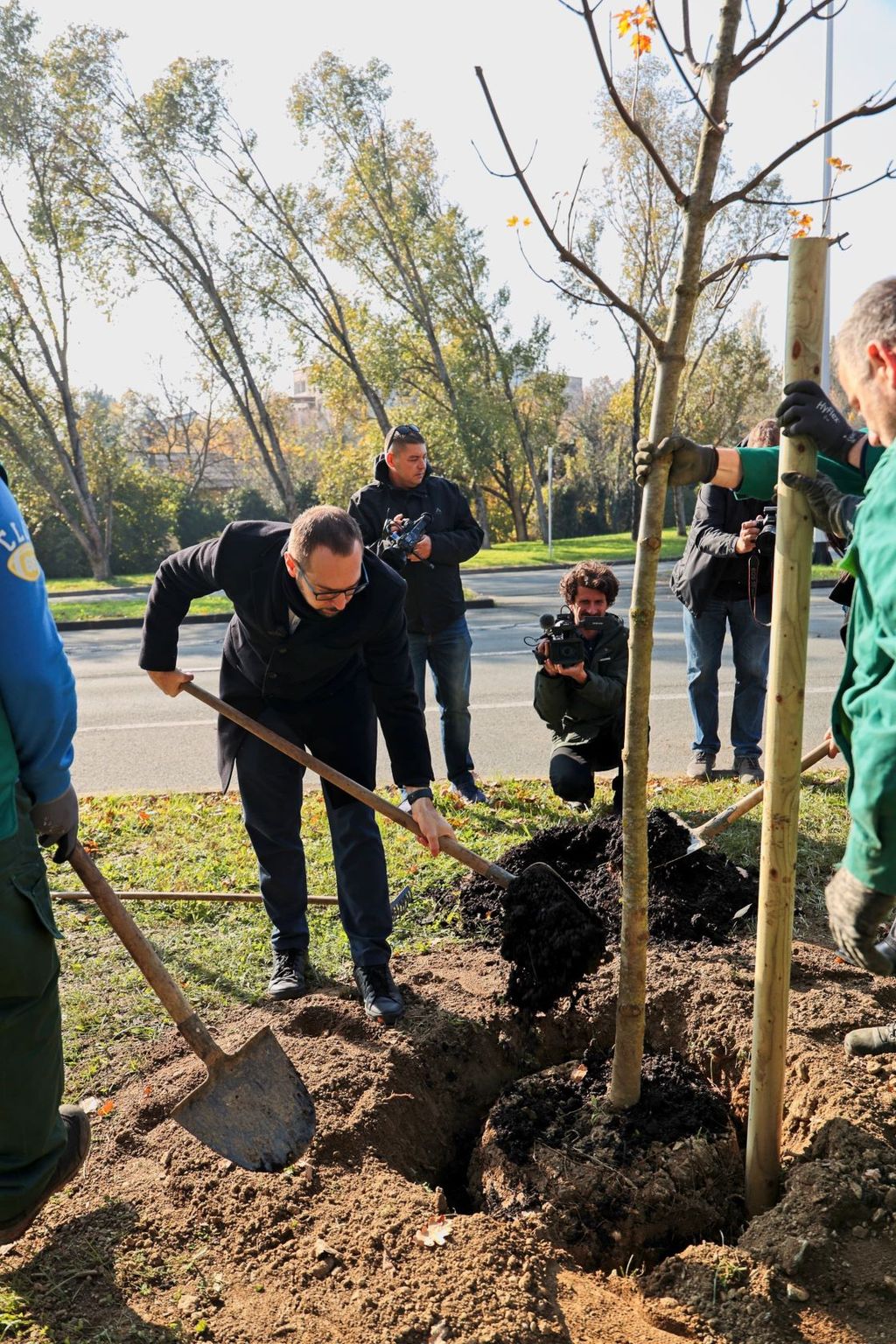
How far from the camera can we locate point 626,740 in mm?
2549

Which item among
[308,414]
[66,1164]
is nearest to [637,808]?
[66,1164]

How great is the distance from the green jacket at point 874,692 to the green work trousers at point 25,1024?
1.73 meters

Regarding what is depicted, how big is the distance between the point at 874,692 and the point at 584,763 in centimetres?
348

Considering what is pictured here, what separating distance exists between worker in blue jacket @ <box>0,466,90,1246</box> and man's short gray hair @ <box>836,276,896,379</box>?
1.73 m

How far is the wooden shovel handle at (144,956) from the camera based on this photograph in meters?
2.60

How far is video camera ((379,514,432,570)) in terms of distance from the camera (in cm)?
562

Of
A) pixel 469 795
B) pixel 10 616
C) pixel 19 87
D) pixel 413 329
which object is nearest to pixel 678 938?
pixel 469 795

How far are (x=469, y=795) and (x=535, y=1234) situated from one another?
10.9 ft

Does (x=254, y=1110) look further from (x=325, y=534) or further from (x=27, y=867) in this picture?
(x=325, y=534)

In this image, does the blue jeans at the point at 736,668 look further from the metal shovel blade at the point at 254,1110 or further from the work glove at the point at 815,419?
the metal shovel blade at the point at 254,1110

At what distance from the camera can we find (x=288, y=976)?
381 centimetres

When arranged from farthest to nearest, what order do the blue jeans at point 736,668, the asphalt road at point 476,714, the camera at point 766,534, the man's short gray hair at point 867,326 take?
the asphalt road at point 476,714 → the blue jeans at point 736,668 → the camera at point 766,534 → the man's short gray hair at point 867,326

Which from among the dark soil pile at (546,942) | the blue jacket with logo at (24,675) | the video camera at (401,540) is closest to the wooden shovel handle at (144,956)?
the blue jacket with logo at (24,675)

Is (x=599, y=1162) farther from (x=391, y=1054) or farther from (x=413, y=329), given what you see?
(x=413, y=329)
